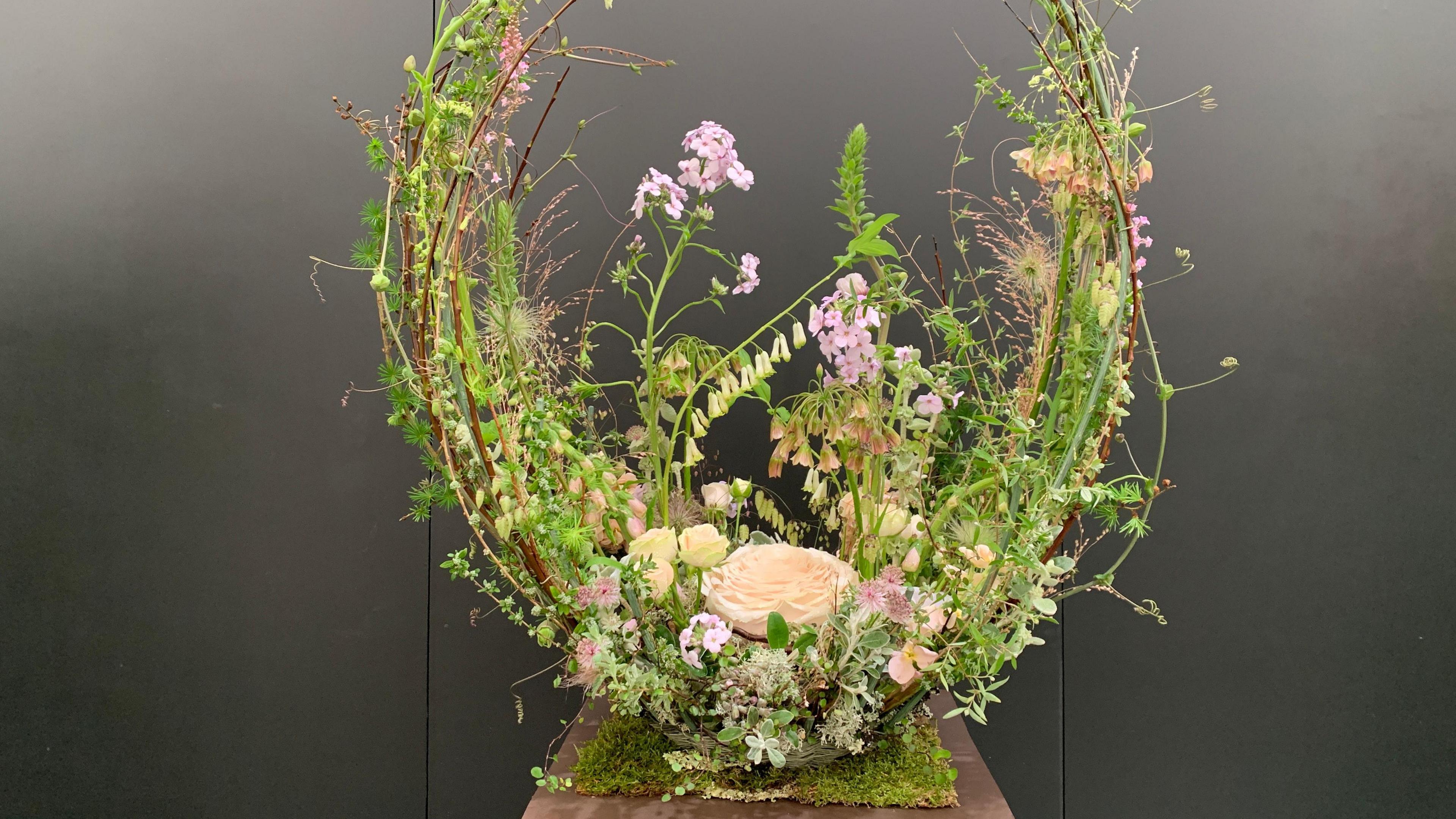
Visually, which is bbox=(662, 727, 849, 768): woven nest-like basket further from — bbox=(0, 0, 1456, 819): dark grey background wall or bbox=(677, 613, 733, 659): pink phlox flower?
bbox=(0, 0, 1456, 819): dark grey background wall

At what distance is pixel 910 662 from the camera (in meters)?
0.86

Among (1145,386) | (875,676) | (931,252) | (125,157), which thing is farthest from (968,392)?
(125,157)

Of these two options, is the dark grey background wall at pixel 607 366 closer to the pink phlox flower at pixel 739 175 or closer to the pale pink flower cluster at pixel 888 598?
the pink phlox flower at pixel 739 175

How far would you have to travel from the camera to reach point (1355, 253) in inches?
58.8

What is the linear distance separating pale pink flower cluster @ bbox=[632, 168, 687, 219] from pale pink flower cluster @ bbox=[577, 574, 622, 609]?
0.41 metres

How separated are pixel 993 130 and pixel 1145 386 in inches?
20.5

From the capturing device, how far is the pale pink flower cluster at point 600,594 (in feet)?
2.80

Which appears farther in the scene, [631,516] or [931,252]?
[931,252]

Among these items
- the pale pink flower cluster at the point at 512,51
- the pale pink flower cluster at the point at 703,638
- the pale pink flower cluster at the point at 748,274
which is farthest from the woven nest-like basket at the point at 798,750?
the pale pink flower cluster at the point at 512,51

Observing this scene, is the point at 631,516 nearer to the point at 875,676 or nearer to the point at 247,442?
the point at 875,676

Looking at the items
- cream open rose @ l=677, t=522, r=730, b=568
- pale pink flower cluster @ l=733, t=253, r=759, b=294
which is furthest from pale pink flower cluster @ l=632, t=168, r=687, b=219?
cream open rose @ l=677, t=522, r=730, b=568

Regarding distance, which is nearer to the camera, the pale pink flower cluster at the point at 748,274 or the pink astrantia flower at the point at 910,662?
the pink astrantia flower at the point at 910,662

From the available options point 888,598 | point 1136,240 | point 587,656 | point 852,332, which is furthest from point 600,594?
point 1136,240

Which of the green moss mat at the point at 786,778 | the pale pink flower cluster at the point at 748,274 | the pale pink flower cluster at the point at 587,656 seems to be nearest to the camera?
the pale pink flower cluster at the point at 587,656
